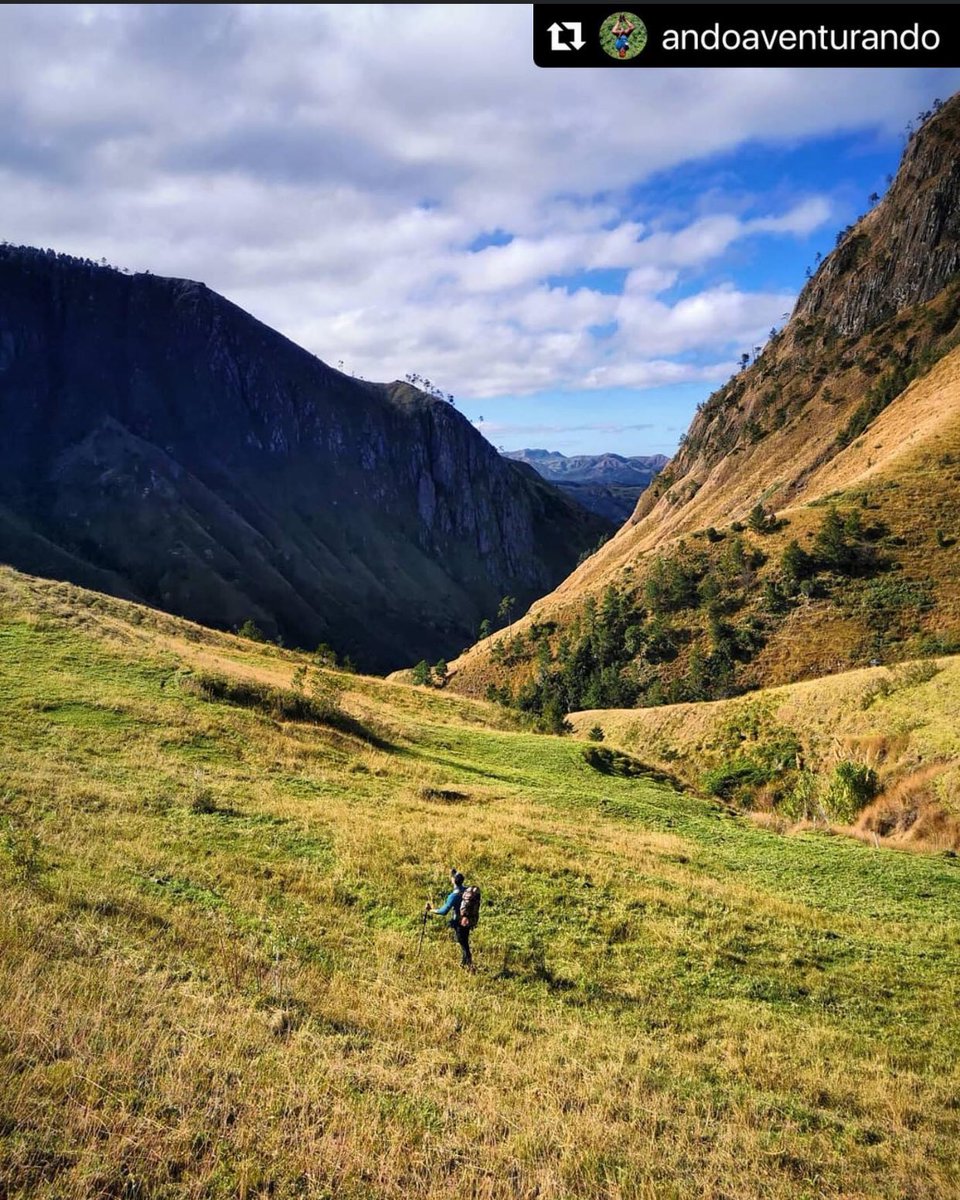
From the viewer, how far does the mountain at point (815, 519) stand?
52438mm

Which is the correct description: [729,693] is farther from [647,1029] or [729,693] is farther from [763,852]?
[647,1029]

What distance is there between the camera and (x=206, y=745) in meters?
21.2

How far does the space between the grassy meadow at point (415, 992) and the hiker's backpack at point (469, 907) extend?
80 cm

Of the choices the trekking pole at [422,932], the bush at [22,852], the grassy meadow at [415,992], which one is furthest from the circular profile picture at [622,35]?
the bush at [22,852]

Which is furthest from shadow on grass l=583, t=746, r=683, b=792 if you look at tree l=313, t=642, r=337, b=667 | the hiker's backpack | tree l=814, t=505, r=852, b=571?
tree l=814, t=505, r=852, b=571

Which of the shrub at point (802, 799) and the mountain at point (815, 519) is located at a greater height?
the mountain at point (815, 519)

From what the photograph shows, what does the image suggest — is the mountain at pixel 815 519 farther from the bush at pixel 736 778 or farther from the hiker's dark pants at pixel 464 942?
the hiker's dark pants at pixel 464 942

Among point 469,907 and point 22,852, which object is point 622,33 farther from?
point 22,852

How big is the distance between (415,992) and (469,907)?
173cm

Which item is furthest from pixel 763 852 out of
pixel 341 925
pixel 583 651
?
pixel 583 651

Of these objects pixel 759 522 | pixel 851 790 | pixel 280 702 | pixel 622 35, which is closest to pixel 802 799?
pixel 851 790

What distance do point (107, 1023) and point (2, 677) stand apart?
19.6 metres

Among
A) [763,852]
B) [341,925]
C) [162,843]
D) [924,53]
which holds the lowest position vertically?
[763,852]

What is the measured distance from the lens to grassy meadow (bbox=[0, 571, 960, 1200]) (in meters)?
6.04
